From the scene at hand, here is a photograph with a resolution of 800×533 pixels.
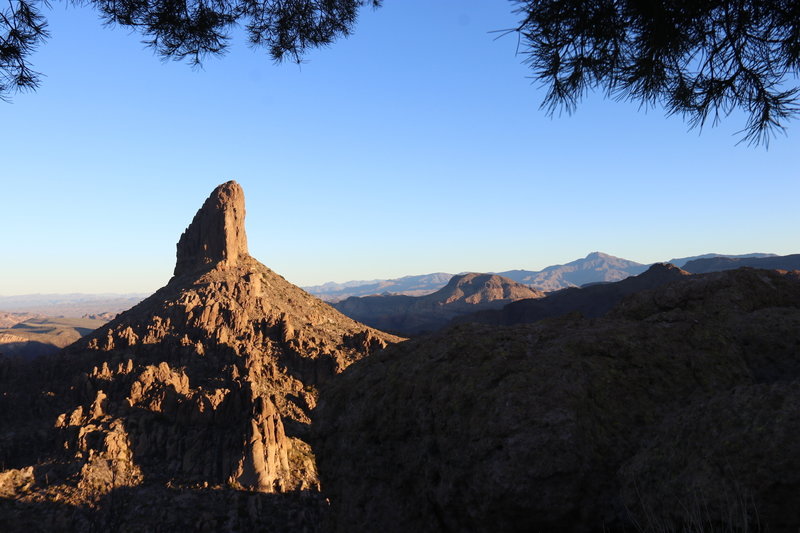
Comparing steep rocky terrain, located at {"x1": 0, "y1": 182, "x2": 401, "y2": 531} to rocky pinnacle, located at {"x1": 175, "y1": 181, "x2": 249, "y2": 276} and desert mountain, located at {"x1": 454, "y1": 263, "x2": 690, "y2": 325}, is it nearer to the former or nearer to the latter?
rocky pinnacle, located at {"x1": 175, "y1": 181, "x2": 249, "y2": 276}

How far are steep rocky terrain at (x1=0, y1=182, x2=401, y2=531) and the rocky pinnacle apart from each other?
161cm

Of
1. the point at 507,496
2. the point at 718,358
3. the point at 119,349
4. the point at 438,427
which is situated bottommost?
the point at 119,349

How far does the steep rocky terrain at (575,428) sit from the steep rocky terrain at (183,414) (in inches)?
1399

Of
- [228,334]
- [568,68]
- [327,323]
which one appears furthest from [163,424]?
[568,68]

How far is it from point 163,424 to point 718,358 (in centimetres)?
7132

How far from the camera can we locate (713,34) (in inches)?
403

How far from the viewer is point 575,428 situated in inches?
167

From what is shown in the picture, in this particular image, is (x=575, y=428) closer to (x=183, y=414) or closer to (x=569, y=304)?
(x=183, y=414)

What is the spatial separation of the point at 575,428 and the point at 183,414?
7020 centimetres

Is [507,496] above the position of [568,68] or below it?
below

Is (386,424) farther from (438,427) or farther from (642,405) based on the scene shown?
(642,405)

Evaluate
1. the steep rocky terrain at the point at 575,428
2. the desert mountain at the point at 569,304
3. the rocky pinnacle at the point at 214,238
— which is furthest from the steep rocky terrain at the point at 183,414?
the desert mountain at the point at 569,304

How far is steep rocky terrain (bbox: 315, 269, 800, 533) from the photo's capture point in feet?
11.6

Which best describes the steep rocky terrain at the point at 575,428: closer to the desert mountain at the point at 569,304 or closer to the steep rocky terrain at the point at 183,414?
the steep rocky terrain at the point at 183,414
